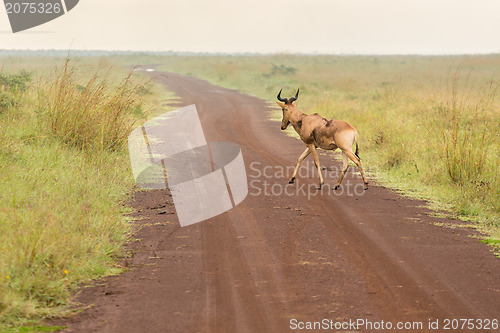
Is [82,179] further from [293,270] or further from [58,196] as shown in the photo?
[293,270]

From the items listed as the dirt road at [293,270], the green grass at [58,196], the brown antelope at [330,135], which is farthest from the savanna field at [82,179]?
the brown antelope at [330,135]

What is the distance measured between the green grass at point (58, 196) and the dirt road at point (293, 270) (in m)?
0.32

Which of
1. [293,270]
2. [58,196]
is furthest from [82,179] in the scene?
[293,270]

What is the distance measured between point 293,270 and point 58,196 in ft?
11.1

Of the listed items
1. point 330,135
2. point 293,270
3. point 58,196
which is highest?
point 330,135

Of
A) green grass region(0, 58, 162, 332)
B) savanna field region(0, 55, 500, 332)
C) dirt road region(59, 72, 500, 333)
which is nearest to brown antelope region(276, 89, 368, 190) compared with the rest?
dirt road region(59, 72, 500, 333)

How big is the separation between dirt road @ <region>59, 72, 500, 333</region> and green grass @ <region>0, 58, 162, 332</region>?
320 millimetres

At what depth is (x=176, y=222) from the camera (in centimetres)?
827

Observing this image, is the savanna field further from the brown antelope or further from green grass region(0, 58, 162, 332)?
the brown antelope

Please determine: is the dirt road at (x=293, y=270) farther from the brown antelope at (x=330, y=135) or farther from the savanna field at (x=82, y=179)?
the brown antelope at (x=330, y=135)

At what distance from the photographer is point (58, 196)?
7.79 meters

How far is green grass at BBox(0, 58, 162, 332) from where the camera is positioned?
17.5 feet

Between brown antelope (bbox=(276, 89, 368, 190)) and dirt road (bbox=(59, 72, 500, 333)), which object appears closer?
dirt road (bbox=(59, 72, 500, 333))

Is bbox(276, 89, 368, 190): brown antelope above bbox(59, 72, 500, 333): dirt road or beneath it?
above
